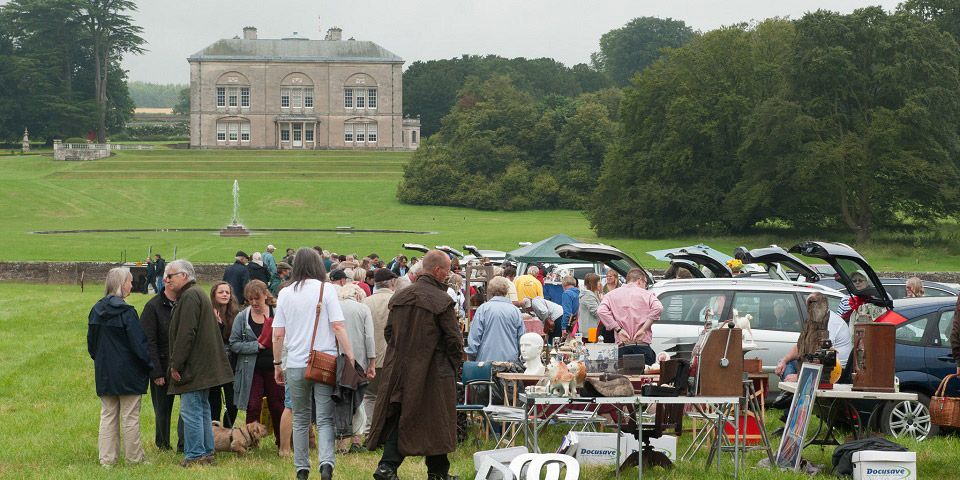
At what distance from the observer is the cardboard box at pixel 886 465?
891 centimetres

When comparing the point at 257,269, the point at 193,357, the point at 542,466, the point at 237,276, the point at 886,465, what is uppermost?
the point at 193,357

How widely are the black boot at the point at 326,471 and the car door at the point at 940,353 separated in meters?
6.01

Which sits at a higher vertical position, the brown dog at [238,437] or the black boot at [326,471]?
the black boot at [326,471]

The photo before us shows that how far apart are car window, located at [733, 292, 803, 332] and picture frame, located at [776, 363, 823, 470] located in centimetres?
424

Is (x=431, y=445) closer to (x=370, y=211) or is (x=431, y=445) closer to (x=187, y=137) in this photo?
(x=370, y=211)

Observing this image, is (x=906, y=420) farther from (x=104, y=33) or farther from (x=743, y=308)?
(x=104, y=33)

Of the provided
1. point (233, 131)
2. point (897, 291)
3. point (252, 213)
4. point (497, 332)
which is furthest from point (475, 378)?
point (233, 131)

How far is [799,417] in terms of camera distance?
9555 mm

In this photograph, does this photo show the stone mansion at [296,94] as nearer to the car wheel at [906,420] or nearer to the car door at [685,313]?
the car door at [685,313]

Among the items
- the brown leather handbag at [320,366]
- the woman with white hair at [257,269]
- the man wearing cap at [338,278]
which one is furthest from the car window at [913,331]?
the woman with white hair at [257,269]

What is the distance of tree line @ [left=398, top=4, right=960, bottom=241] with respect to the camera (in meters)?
49.1

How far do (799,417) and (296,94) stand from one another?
108865 millimetres

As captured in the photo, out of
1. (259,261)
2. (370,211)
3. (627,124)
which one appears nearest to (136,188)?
(370,211)

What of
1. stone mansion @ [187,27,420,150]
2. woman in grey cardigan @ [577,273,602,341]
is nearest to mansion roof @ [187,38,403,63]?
stone mansion @ [187,27,420,150]
